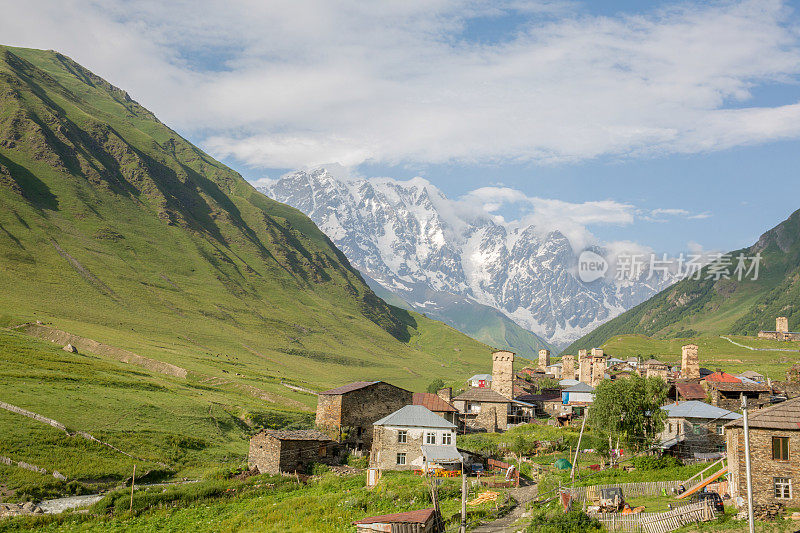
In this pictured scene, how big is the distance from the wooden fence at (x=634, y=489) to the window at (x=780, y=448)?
328 inches

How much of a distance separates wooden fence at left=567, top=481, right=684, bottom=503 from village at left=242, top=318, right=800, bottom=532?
88 mm

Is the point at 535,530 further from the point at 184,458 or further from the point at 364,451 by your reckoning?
the point at 184,458

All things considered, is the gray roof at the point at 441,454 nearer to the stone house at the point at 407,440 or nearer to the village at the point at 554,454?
the village at the point at 554,454

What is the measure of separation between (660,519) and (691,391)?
224 feet

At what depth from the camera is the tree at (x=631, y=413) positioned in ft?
199

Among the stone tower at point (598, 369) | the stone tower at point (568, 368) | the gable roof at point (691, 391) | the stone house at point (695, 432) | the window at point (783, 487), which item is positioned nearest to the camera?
the window at point (783, 487)

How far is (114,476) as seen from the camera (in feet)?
201

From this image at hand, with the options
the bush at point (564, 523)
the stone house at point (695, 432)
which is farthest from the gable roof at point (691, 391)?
the bush at point (564, 523)

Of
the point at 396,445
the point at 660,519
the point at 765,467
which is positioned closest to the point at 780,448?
the point at 765,467

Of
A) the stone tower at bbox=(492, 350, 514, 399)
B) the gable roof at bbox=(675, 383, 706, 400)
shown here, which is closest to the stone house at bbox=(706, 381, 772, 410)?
the gable roof at bbox=(675, 383, 706, 400)

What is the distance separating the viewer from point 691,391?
315ft

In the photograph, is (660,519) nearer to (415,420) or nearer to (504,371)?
(415,420)

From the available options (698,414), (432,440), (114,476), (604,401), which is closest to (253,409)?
(114,476)

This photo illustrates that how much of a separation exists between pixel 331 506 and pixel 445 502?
311 inches
